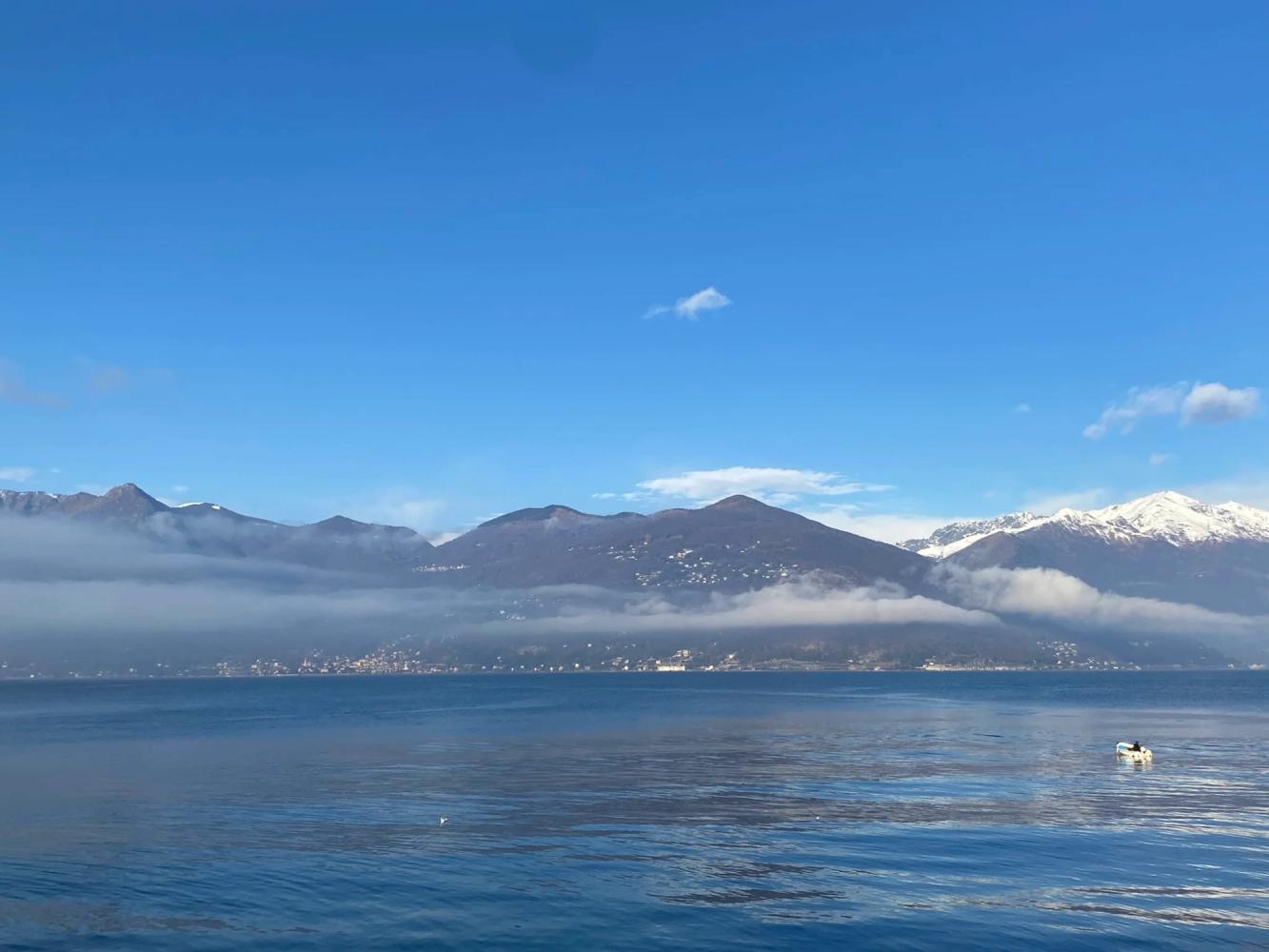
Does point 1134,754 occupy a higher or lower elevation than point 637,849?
lower

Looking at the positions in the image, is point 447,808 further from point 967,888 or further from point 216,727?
point 216,727

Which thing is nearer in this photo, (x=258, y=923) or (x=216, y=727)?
(x=258, y=923)

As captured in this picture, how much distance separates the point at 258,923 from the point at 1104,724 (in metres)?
149

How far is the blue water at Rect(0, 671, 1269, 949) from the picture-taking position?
42125 millimetres

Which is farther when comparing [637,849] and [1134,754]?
[1134,754]

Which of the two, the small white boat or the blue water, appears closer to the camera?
the blue water

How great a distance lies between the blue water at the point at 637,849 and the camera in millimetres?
42125

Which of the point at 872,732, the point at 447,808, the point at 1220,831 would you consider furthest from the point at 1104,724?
Answer: the point at 447,808

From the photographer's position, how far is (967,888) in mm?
47938

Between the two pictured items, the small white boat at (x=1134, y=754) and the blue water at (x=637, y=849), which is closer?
the blue water at (x=637, y=849)

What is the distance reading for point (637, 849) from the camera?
56.6 metres

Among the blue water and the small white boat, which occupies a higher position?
the blue water

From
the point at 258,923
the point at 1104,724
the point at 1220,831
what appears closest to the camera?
the point at 258,923

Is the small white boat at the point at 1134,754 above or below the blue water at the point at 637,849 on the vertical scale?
below
